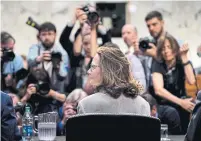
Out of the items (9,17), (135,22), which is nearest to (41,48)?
(9,17)

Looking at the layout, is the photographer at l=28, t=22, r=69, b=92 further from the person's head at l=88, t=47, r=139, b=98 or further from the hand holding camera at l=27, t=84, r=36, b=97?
Result: the person's head at l=88, t=47, r=139, b=98

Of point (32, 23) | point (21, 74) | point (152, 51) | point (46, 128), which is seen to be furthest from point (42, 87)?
point (46, 128)

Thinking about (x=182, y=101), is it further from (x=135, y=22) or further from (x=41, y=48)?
(x=41, y=48)

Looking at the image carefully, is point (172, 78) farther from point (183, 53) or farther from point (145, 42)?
point (145, 42)

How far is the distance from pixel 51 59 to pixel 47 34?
24 centimetres

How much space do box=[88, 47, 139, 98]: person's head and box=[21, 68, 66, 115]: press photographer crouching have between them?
6.65 feet

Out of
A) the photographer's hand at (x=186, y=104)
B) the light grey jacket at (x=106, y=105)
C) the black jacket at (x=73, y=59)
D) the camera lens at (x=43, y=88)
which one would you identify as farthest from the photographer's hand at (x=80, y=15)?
the light grey jacket at (x=106, y=105)

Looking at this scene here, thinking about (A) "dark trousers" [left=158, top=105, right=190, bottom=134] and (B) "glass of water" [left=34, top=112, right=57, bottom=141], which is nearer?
(B) "glass of water" [left=34, top=112, right=57, bottom=141]

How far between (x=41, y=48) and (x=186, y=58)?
4.45 feet

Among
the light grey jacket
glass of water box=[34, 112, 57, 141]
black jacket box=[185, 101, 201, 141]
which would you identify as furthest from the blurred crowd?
black jacket box=[185, 101, 201, 141]

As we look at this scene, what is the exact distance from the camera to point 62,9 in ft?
14.3

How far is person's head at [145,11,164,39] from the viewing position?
4.38m

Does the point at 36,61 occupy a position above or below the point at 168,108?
above

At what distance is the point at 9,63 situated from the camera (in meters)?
4.44
